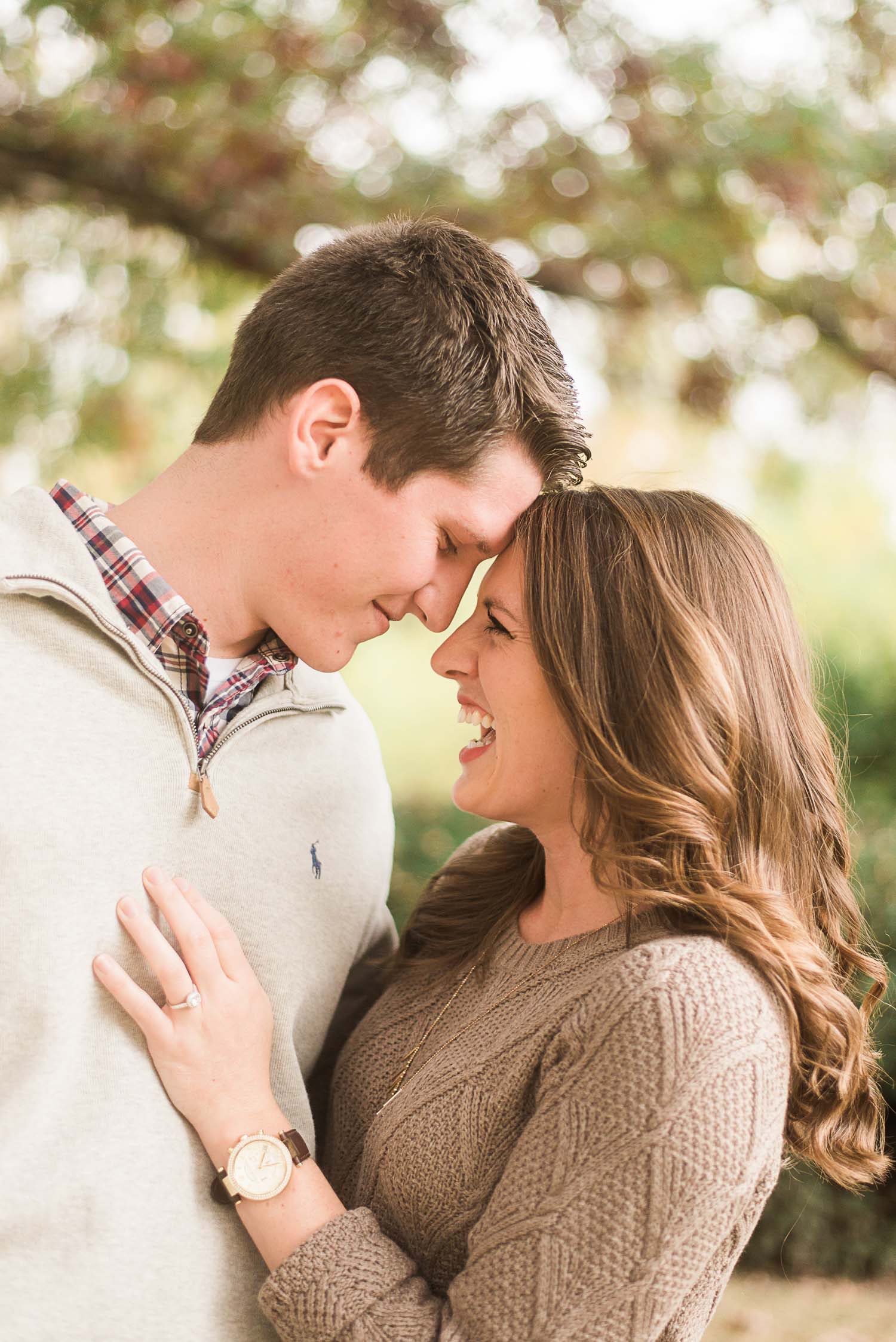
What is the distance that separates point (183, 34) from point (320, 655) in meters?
2.73

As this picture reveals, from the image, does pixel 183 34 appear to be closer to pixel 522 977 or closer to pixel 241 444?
pixel 241 444

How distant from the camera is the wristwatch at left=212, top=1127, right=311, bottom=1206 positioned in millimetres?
1676

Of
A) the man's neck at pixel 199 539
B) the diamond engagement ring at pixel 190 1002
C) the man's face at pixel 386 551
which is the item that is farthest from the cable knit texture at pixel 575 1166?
the man's neck at pixel 199 539

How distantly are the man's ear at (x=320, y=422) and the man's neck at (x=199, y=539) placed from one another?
12cm

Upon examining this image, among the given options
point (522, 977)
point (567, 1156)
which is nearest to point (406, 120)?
point (522, 977)

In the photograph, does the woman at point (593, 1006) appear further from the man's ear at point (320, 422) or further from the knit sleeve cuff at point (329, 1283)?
the man's ear at point (320, 422)

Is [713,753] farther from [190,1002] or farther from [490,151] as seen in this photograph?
[490,151]

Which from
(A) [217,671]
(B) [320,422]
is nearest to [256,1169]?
(A) [217,671]

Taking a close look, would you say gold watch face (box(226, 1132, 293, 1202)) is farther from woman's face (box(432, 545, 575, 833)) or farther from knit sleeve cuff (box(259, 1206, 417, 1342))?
woman's face (box(432, 545, 575, 833))

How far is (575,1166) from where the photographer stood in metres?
1.53

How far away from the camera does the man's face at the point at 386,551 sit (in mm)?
1867

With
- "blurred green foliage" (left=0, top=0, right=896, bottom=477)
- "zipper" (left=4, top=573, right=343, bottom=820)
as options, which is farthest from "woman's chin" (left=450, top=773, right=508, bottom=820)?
"blurred green foliage" (left=0, top=0, right=896, bottom=477)

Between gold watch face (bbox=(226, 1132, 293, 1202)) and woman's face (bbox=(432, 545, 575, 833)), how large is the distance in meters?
0.60

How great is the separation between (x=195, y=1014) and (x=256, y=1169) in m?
0.23
